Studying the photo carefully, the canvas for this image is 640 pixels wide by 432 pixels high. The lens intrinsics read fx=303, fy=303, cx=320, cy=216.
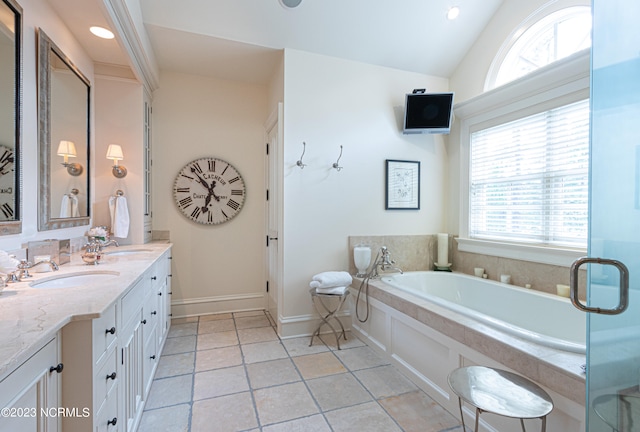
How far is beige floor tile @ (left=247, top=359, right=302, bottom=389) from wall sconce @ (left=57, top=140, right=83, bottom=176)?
206cm

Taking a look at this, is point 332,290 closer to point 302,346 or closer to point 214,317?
point 302,346

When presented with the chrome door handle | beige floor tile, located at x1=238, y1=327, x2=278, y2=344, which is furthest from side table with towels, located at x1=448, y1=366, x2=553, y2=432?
beige floor tile, located at x1=238, y1=327, x2=278, y2=344

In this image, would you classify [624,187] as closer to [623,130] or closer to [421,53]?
[623,130]

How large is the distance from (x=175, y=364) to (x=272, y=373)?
0.83 metres

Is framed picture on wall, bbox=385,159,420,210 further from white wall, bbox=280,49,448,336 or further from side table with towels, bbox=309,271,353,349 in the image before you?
side table with towels, bbox=309,271,353,349

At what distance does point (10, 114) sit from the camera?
1583 mm

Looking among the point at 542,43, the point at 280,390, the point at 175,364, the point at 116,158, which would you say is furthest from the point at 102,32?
the point at 542,43

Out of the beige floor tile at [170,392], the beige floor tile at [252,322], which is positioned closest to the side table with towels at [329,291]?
the beige floor tile at [252,322]

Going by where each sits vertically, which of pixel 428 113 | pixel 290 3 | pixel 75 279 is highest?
pixel 290 3

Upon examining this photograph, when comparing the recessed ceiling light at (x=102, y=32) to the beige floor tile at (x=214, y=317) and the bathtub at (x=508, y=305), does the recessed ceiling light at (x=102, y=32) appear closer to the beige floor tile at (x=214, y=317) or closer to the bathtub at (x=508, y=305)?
the beige floor tile at (x=214, y=317)

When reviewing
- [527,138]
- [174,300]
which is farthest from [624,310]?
[174,300]

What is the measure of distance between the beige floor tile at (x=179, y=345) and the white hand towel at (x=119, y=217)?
110 cm

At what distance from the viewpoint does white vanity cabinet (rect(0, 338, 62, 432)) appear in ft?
2.37

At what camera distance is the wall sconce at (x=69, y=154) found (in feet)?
7.07
